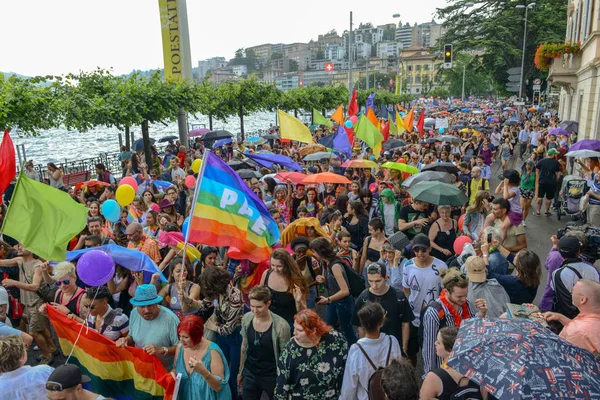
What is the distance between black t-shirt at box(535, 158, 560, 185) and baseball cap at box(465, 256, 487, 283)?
7853mm

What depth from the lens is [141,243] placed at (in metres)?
6.59

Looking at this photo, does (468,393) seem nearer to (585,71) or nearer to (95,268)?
(95,268)

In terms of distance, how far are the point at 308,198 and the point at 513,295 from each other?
4563mm

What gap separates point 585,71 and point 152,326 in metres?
18.0

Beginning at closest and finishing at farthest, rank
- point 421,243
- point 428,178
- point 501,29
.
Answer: point 421,243, point 428,178, point 501,29

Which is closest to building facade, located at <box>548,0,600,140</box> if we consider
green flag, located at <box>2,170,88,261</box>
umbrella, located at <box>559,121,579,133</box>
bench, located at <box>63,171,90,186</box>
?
umbrella, located at <box>559,121,579,133</box>

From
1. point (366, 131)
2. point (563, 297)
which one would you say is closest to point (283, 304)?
point (563, 297)

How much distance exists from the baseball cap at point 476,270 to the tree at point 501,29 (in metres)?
42.2

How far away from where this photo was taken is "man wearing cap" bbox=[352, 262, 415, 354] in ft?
14.6

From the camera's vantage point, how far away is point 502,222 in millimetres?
6406

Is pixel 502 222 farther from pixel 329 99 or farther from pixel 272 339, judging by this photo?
pixel 329 99

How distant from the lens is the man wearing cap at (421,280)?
16.3 ft

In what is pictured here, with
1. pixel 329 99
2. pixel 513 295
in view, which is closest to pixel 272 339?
pixel 513 295

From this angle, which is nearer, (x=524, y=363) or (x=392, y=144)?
(x=524, y=363)
